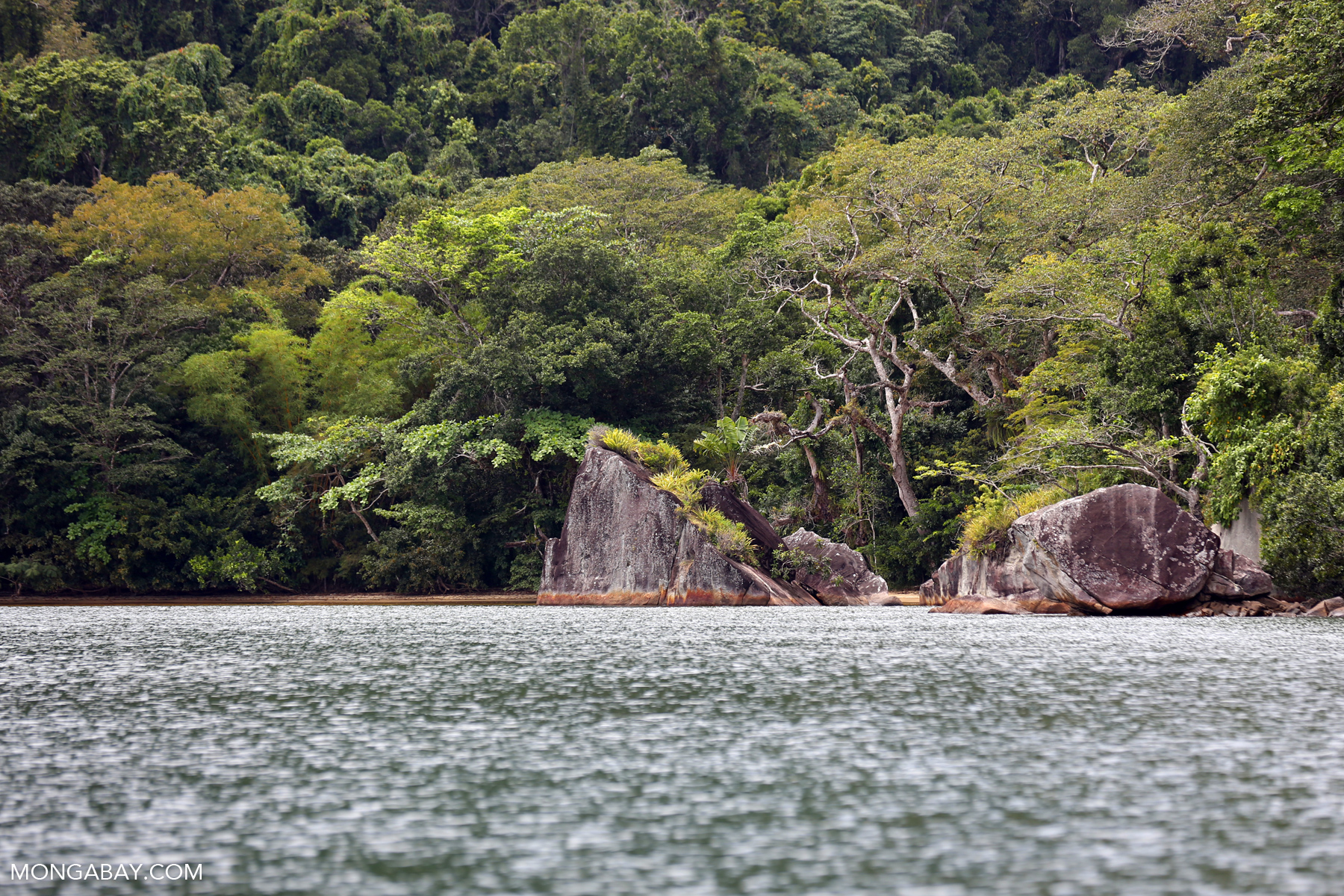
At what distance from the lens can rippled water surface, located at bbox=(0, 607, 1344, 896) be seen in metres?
3.33

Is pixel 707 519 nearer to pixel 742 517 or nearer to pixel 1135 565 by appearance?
pixel 742 517

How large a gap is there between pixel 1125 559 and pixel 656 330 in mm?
16921

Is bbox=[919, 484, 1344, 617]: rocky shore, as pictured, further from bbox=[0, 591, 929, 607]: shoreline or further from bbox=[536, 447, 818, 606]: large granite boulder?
bbox=[0, 591, 929, 607]: shoreline

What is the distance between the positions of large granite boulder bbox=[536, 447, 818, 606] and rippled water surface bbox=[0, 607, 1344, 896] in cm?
1279

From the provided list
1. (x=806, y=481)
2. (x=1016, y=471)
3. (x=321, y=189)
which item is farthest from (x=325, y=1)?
(x=1016, y=471)

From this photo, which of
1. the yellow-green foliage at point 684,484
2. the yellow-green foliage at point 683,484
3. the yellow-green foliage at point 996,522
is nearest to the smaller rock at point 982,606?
the yellow-green foliage at point 996,522

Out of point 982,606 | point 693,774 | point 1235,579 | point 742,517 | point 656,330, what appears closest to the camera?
point 693,774

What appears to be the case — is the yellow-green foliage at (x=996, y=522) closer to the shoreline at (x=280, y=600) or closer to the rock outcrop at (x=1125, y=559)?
the rock outcrop at (x=1125, y=559)

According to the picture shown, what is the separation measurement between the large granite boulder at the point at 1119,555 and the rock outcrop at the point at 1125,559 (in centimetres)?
1

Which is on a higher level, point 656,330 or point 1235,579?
point 656,330

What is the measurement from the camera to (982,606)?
61.0 ft

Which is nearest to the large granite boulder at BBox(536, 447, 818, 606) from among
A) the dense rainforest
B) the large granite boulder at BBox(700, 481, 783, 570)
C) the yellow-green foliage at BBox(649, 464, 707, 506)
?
the yellow-green foliage at BBox(649, 464, 707, 506)

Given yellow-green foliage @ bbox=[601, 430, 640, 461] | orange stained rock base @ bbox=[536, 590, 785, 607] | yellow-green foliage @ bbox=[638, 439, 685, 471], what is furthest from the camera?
yellow-green foliage @ bbox=[638, 439, 685, 471]

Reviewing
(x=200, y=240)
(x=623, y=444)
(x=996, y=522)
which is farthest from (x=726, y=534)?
(x=200, y=240)
